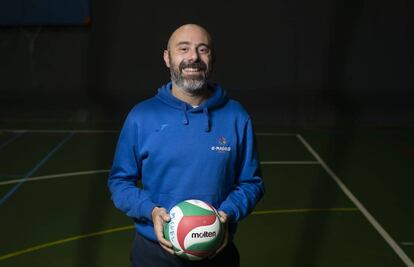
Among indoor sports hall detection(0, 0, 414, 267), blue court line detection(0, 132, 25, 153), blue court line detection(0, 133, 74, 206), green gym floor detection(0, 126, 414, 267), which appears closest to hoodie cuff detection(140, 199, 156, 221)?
green gym floor detection(0, 126, 414, 267)

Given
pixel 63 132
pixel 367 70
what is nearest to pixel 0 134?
pixel 63 132

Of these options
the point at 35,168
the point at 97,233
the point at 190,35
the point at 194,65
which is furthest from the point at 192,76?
the point at 35,168

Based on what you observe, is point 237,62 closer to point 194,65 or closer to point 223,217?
point 194,65

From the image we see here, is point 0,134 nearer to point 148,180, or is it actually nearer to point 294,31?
point 294,31

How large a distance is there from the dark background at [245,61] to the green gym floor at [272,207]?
5.28 feet

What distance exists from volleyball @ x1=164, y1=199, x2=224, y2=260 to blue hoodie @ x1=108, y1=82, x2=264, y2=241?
3.1 inches

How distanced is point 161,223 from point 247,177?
0.39 meters

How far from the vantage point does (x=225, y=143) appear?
200 cm

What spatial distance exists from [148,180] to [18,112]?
8237mm

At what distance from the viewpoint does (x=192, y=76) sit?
1.98 m

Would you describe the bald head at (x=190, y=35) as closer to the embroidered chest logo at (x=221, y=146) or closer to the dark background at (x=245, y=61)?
the embroidered chest logo at (x=221, y=146)

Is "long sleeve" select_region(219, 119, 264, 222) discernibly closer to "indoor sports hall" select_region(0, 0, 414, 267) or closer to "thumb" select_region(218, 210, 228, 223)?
"thumb" select_region(218, 210, 228, 223)

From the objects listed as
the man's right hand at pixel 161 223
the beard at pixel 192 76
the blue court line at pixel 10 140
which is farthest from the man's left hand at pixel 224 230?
the blue court line at pixel 10 140

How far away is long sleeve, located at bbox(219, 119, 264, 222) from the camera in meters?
2.03
